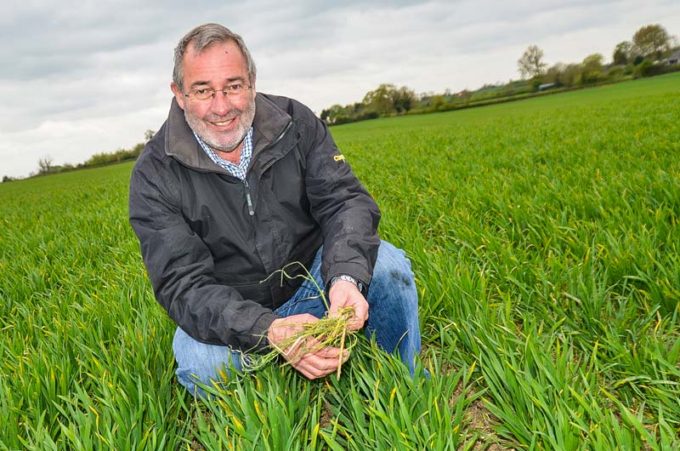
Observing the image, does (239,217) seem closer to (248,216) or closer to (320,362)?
(248,216)

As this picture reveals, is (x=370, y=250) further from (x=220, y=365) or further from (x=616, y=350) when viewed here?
(x=616, y=350)

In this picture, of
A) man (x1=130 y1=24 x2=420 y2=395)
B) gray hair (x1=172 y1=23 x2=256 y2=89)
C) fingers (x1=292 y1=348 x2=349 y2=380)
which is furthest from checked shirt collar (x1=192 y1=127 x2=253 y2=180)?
fingers (x1=292 y1=348 x2=349 y2=380)

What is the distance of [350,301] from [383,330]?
439mm

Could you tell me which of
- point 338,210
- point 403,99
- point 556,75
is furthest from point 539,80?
point 338,210

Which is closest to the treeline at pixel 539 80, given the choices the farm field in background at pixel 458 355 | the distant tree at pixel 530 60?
the distant tree at pixel 530 60

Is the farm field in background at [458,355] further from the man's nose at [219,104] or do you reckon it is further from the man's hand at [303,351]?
the man's nose at [219,104]

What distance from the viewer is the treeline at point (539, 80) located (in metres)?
56.8

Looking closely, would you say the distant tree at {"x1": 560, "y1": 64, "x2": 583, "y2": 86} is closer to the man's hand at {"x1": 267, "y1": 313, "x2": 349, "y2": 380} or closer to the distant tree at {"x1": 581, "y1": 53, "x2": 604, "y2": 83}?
the distant tree at {"x1": 581, "y1": 53, "x2": 604, "y2": 83}

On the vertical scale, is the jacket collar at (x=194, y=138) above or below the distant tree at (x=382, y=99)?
above

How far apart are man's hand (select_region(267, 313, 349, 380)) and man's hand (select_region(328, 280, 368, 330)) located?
102 millimetres

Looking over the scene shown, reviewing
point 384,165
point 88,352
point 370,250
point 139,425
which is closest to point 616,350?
point 370,250

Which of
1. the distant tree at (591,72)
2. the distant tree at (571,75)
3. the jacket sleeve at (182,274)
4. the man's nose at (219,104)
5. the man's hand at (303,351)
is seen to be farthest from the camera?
the distant tree at (571,75)

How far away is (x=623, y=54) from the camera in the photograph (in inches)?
2990

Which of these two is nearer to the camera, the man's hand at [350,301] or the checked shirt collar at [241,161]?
the man's hand at [350,301]
